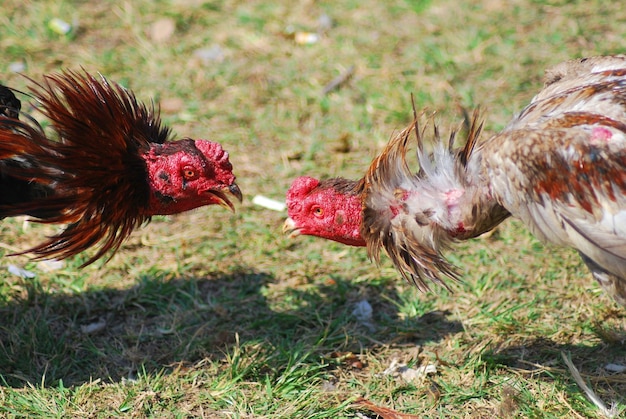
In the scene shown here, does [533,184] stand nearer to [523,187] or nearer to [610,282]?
[523,187]

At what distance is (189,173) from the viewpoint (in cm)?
342

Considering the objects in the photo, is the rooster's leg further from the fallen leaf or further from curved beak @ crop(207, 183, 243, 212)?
curved beak @ crop(207, 183, 243, 212)

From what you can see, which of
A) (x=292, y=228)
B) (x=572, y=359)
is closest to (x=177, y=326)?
(x=292, y=228)

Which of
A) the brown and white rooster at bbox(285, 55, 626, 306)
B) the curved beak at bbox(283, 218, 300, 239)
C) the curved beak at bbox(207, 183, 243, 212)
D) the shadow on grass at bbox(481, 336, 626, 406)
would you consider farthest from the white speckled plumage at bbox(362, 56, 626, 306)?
the shadow on grass at bbox(481, 336, 626, 406)

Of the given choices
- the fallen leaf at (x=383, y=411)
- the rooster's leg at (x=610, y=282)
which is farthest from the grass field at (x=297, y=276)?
the rooster's leg at (x=610, y=282)

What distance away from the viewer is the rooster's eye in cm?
341

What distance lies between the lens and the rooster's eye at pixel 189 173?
3406mm

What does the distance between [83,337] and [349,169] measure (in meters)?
2.21

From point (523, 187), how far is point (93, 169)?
6.08 ft

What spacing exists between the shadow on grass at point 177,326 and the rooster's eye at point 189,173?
1019mm

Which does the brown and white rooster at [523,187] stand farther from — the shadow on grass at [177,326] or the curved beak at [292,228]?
the shadow on grass at [177,326]

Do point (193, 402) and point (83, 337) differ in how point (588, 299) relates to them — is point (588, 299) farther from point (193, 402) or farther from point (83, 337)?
point (83, 337)

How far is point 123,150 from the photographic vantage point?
344 cm

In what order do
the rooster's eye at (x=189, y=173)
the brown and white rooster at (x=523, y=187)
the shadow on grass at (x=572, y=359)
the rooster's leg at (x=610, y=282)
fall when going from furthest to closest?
the shadow on grass at (x=572, y=359)
the rooster's eye at (x=189, y=173)
the rooster's leg at (x=610, y=282)
the brown and white rooster at (x=523, y=187)
